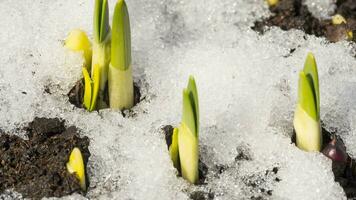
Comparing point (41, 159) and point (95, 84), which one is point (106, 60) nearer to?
point (95, 84)

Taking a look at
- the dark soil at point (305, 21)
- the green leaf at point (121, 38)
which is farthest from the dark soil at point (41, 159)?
the dark soil at point (305, 21)

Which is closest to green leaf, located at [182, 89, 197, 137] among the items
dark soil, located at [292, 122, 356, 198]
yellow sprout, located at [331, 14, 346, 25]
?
dark soil, located at [292, 122, 356, 198]

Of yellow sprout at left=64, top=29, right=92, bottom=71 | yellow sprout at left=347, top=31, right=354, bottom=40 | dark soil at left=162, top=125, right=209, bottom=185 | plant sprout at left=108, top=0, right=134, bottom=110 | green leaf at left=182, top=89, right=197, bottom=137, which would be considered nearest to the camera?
green leaf at left=182, top=89, right=197, bottom=137

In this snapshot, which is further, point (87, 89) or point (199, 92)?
point (199, 92)

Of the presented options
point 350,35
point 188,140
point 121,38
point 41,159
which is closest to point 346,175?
point 188,140

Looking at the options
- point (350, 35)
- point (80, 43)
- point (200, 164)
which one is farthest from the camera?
point (350, 35)

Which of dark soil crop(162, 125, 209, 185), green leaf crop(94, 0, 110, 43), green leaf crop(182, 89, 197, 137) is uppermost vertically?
green leaf crop(94, 0, 110, 43)

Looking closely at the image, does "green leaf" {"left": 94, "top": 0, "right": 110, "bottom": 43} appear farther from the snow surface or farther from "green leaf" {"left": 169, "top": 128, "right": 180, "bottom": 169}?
"green leaf" {"left": 169, "top": 128, "right": 180, "bottom": 169}
